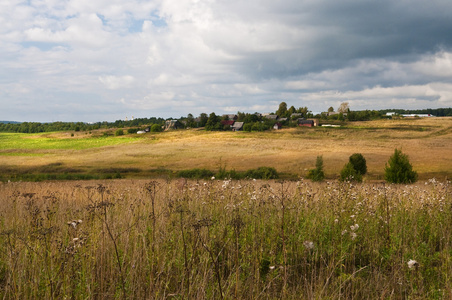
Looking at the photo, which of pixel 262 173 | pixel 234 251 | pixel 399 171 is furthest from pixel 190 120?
pixel 234 251

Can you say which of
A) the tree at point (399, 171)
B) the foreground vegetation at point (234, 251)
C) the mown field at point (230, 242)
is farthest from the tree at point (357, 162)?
the foreground vegetation at point (234, 251)

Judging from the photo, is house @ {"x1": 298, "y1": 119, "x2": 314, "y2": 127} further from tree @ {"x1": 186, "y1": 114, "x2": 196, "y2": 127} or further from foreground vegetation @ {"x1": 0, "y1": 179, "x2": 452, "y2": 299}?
foreground vegetation @ {"x1": 0, "y1": 179, "x2": 452, "y2": 299}

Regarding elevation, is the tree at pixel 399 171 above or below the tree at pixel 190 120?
below

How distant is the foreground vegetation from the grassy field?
32.2 metres

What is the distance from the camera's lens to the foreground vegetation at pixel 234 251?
3908 mm

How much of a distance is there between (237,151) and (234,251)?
5661 centimetres

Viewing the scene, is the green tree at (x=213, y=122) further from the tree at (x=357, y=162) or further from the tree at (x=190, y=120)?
the tree at (x=357, y=162)

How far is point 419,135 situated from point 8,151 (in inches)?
3429

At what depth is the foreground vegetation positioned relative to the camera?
154 inches

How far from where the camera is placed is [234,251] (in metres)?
5.09

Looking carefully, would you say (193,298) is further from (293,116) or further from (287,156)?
(293,116)

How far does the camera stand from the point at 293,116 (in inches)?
5290

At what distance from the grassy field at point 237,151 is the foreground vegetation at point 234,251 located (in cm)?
3219

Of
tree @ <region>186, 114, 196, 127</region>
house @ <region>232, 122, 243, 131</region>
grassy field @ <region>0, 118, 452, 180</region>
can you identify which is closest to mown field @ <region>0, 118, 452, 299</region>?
grassy field @ <region>0, 118, 452, 180</region>
